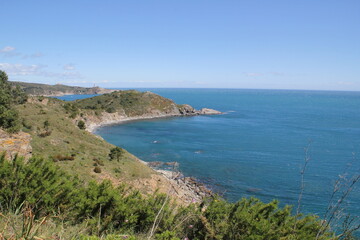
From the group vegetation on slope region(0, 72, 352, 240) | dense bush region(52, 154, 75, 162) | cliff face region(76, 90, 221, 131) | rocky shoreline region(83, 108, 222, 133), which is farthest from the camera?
cliff face region(76, 90, 221, 131)

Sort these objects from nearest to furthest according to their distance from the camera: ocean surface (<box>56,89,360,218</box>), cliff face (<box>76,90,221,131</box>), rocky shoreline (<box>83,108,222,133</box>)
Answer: ocean surface (<box>56,89,360,218</box>)
rocky shoreline (<box>83,108,222,133</box>)
cliff face (<box>76,90,221,131</box>)


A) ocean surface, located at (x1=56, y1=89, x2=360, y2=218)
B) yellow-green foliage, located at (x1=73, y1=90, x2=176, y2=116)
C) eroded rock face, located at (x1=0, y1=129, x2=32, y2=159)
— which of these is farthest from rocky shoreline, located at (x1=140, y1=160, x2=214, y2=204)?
yellow-green foliage, located at (x1=73, y1=90, x2=176, y2=116)

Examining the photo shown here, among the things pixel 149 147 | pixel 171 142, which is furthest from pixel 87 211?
pixel 171 142

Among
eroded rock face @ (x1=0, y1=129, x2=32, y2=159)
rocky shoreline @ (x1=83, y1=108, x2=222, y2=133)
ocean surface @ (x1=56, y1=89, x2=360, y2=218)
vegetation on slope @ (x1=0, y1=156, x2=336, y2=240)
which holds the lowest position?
ocean surface @ (x1=56, y1=89, x2=360, y2=218)

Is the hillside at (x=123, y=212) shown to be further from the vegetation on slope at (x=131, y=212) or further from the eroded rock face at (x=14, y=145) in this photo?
the eroded rock face at (x=14, y=145)

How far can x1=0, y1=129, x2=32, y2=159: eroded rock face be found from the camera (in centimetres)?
1376

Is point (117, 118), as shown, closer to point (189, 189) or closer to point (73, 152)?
point (73, 152)

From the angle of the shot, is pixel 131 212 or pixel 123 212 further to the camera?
pixel 131 212

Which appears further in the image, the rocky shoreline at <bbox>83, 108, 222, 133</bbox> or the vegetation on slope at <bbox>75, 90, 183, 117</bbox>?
the vegetation on slope at <bbox>75, 90, 183, 117</bbox>

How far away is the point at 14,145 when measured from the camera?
14.3m

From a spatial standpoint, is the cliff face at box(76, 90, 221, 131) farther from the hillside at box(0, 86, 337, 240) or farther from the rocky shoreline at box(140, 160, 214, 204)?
the hillside at box(0, 86, 337, 240)

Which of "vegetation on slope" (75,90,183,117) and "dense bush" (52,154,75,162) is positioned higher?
"vegetation on slope" (75,90,183,117)

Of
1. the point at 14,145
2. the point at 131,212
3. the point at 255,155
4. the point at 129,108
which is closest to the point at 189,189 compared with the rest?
the point at 255,155

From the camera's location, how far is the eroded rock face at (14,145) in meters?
13.8
